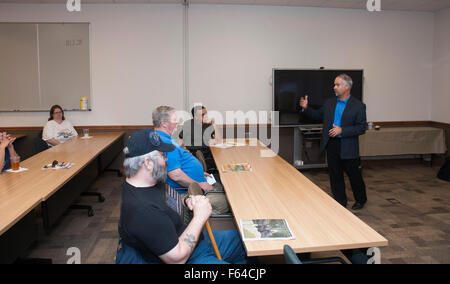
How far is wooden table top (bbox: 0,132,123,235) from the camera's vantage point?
214cm

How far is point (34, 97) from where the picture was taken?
5.80 meters

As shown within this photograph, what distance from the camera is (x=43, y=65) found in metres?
5.76

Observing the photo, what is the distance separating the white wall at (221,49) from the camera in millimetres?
5871

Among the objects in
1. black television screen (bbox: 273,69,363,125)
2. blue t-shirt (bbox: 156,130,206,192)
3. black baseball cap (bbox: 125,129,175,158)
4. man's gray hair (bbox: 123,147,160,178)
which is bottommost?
blue t-shirt (bbox: 156,130,206,192)

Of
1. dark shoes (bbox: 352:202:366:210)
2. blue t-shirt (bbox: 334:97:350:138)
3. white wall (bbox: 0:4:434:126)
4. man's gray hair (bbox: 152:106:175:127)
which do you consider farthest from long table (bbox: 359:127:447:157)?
man's gray hair (bbox: 152:106:175:127)

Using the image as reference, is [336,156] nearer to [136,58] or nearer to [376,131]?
[376,131]

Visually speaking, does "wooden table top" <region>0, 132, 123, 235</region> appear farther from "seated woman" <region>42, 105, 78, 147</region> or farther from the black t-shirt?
the black t-shirt

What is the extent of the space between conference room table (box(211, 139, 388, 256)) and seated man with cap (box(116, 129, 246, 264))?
0.28 metres

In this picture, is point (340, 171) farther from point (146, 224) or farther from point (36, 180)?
point (36, 180)

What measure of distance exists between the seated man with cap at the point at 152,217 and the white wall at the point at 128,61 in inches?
170

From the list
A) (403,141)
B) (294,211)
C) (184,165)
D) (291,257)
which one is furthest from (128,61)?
(291,257)

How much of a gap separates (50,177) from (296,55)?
4680 mm

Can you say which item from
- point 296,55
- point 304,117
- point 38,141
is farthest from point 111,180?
point 296,55

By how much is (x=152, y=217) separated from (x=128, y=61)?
4.88 m
